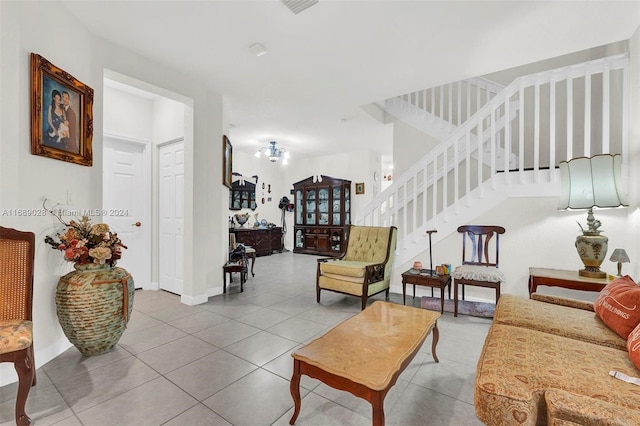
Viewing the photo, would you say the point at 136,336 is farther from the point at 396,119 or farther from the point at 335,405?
the point at 396,119

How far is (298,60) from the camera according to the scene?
303 cm

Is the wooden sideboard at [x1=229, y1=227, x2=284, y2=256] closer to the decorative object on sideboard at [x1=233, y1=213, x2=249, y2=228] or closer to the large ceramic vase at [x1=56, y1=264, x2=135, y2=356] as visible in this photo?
the decorative object on sideboard at [x1=233, y1=213, x2=249, y2=228]

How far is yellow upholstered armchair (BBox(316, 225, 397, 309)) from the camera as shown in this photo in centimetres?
336

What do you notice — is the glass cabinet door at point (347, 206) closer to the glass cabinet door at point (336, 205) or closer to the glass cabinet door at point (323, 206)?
the glass cabinet door at point (336, 205)

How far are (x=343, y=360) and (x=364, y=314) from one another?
0.70 metres

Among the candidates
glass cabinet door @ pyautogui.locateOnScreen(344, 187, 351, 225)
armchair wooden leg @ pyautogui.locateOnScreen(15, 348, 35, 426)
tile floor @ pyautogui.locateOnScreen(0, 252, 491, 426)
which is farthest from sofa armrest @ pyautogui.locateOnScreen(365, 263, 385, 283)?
glass cabinet door @ pyautogui.locateOnScreen(344, 187, 351, 225)

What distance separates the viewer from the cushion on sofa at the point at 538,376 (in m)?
1.05

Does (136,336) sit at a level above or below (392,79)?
below

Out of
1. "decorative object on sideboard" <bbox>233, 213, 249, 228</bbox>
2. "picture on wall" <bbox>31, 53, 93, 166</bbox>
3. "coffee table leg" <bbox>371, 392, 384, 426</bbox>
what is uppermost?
"picture on wall" <bbox>31, 53, 93, 166</bbox>

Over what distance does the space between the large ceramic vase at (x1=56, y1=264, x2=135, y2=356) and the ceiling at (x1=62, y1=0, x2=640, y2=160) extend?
6.90 ft

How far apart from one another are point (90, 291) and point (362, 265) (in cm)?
263

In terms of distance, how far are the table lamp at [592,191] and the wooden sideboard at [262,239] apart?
5.73m

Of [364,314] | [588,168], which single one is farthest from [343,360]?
[588,168]

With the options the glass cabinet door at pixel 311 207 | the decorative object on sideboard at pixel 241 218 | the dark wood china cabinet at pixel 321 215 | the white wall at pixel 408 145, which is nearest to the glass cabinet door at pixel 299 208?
the dark wood china cabinet at pixel 321 215
